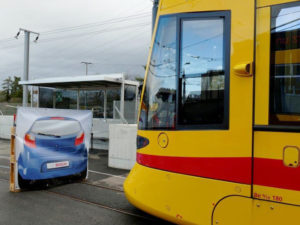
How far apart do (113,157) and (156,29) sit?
5.51m

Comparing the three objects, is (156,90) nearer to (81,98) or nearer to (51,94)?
(81,98)

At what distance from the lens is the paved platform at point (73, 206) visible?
13.6 feet

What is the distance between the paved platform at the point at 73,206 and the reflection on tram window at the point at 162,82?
173 cm

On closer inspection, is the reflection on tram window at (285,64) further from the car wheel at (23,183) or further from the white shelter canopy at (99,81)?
the white shelter canopy at (99,81)

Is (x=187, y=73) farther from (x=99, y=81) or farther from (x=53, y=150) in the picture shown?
(x=99, y=81)

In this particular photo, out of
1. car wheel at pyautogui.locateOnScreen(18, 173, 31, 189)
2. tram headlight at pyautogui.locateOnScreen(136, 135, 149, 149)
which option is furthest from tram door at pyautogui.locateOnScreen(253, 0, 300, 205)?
car wheel at pyautogui.locateOnScreen(18, 173, 31, 189)

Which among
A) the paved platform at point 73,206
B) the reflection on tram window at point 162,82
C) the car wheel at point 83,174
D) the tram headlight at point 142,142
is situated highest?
the reflection on tram window at point 162,82

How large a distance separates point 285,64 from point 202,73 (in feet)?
2.63

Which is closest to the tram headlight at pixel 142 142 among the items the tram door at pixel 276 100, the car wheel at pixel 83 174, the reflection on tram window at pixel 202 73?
the reflection on tram window at pixel 202 73

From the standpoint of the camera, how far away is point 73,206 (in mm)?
4738

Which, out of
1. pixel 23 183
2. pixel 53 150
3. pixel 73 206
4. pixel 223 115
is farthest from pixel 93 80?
pixel 223 115

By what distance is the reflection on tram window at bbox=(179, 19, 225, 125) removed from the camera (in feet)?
9.40

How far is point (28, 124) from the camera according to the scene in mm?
5504

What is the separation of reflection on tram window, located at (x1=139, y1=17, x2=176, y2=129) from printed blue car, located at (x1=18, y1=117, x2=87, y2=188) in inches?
121
